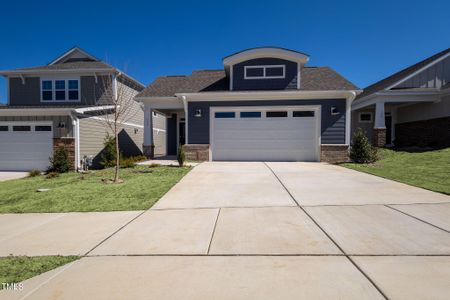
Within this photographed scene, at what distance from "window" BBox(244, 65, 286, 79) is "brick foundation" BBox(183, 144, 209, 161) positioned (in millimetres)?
4555

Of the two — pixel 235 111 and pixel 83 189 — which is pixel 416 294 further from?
pixel 235 111

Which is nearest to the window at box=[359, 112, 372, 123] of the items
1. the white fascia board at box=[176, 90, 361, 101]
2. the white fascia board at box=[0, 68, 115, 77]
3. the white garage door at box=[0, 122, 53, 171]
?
the white fascia board at box=[176, 90, 361, 101]

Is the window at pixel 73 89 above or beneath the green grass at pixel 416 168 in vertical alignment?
above

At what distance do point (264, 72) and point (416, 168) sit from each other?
26.7 ft

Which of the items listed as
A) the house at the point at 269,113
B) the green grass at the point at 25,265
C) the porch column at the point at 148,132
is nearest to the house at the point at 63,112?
the porch column at the point at 148,132

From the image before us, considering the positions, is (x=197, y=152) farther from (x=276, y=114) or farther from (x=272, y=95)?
(x=272, y=95)

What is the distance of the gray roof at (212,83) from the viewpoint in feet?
40.3

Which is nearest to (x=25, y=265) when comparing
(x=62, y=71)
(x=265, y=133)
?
(x=265, y=133)

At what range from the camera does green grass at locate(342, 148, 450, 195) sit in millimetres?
6531

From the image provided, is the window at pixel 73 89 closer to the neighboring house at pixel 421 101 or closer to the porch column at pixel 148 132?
the porch column at pixel 148 132

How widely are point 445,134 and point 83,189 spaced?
18349 millimetres

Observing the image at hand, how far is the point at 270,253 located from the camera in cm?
284

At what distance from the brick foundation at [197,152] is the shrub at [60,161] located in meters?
5.57

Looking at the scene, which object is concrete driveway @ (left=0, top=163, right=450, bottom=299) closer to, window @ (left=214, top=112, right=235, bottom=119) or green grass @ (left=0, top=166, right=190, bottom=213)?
green grass @ (left=0, top=166, right=190, bottom=213)
